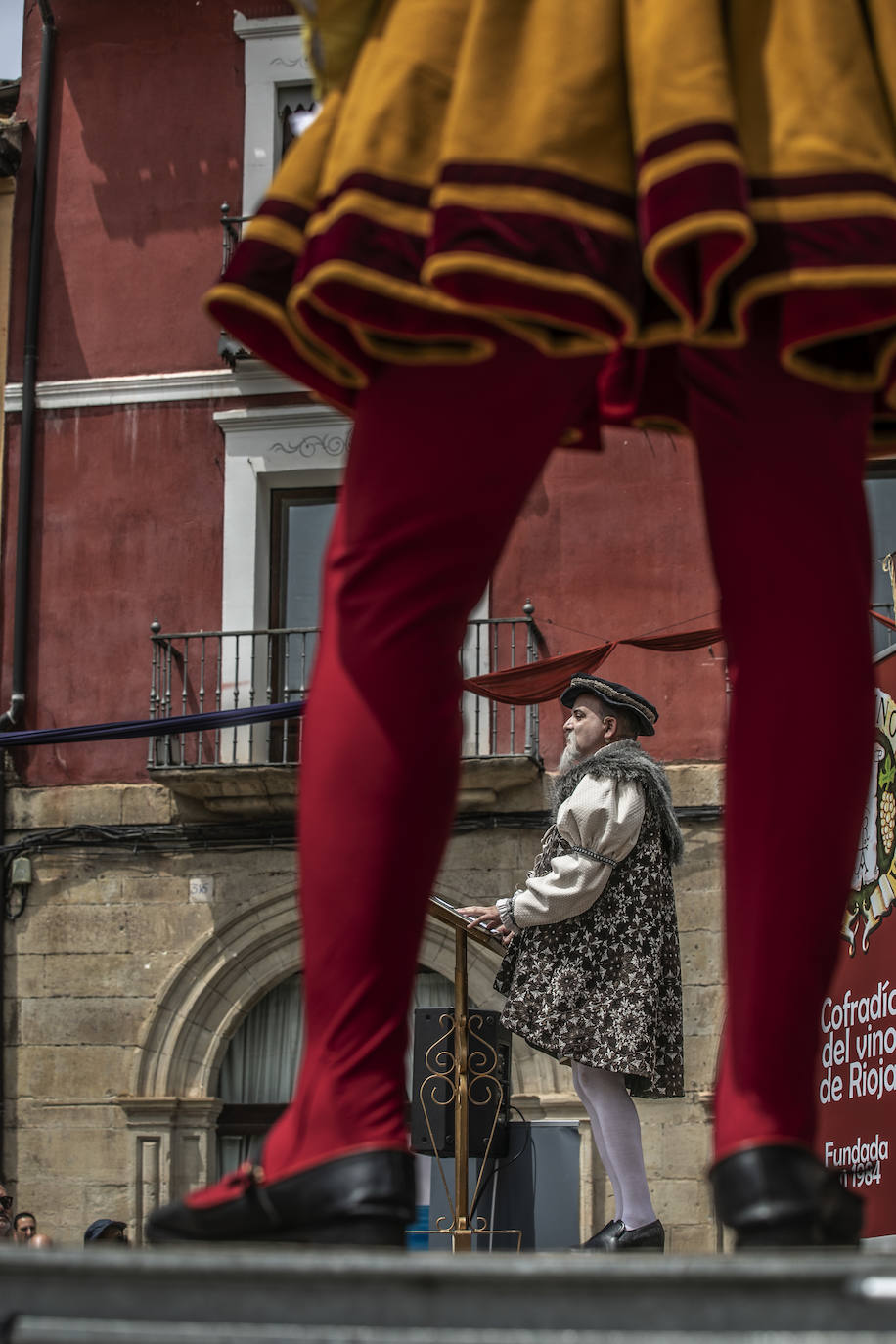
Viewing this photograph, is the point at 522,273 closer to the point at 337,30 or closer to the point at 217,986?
the point at 337,30

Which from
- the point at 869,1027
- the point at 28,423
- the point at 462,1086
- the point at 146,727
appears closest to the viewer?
the point at 462,1086

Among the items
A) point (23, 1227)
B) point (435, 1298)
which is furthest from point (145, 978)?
point (435, 1298)

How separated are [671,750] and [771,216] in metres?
10.1

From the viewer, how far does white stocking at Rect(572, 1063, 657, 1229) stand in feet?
11.2

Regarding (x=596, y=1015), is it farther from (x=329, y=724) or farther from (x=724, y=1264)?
(x=724, y=1264)

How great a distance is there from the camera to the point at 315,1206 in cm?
113

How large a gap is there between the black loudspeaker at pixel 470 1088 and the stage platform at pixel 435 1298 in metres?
4.21

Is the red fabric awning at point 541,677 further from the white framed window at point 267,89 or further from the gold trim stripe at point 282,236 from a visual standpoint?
the gold trim stripe at point 282,236

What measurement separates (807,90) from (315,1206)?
83 centimetres

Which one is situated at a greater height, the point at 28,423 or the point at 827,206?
the point at 28,423

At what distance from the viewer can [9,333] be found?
12.7 metres

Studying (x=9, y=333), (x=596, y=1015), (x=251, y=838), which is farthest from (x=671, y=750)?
(x=596, y=1015)

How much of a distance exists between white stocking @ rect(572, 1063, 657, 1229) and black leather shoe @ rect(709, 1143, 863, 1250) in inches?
91.8

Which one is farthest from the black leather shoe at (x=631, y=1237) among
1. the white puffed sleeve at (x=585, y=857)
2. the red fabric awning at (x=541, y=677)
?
the red fabric awning at (x=541, y=677)
